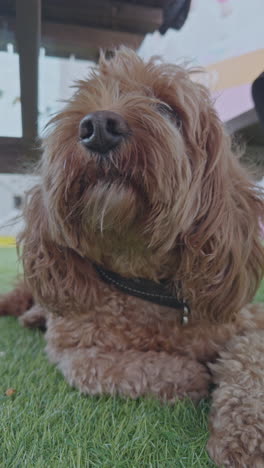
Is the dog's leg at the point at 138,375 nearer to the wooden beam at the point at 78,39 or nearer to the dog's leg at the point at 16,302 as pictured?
the dog's leg at the point at 16,302

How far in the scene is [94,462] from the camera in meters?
0.96

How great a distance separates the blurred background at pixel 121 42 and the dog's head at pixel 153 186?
1.37 m

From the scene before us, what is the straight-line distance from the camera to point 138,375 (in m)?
1.28

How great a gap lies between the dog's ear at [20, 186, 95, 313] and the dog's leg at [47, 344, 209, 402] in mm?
219

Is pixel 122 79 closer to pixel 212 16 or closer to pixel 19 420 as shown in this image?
pixel 19 420

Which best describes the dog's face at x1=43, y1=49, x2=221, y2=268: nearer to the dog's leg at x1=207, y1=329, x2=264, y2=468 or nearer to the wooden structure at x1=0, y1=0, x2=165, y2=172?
the dog's leg at x1=207, y1=329, x2=264, y2=468

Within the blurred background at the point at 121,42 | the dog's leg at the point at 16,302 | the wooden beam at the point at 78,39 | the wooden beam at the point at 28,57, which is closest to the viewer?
the wooden beam at the point at 28,57

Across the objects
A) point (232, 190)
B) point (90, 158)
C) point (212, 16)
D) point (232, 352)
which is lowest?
point (232, 352)

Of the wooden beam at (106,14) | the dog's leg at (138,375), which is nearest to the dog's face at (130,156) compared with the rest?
the dog's leg at (138,375)

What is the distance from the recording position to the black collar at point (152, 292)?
1395 mm

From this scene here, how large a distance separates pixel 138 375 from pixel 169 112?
0.85 metres

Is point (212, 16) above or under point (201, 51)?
above

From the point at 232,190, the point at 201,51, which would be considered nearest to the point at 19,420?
the point at 232,190

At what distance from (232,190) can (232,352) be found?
0.54 metres
